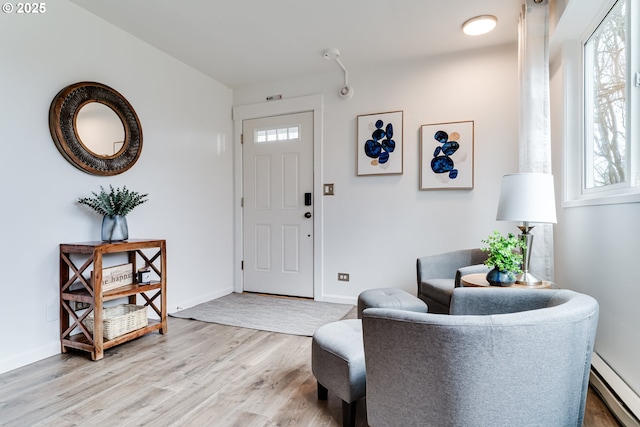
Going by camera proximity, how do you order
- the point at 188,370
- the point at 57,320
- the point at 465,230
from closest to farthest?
the point at 188,370, the point at 57,320, the point at 465,230

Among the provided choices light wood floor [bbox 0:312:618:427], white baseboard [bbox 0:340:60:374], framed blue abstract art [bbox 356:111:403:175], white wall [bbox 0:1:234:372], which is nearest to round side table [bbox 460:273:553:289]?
light wood floor [bbox 0:312:618:427]

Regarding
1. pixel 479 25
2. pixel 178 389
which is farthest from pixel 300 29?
pixel 178 389

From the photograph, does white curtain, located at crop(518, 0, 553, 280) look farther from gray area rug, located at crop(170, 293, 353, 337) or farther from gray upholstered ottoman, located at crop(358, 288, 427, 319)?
gray area rug, located at crop(170, 293, 353, 337)

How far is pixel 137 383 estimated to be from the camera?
6.24 feet

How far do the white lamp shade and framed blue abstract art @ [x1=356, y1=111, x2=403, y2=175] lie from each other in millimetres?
1578

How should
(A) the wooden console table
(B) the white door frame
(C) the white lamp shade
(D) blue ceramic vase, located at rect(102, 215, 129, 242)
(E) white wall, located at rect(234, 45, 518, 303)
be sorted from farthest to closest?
(B) the white door frame < (E) white wall, located at rect(234, 45, 518, 303) < (D) blue ceramic vase, located at rect(102, 215, 129, 242) < (A) the wooden console table < (C) the white lamp shade

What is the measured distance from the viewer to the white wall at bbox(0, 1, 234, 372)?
209cm

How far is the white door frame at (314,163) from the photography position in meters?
3.68

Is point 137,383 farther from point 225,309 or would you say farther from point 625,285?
point 625,285

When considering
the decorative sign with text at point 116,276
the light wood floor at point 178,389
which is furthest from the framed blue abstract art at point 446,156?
the decorative sign with text at point 116,276

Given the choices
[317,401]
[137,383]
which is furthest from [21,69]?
[317,401]

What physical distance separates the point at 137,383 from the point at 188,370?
0.28 metres

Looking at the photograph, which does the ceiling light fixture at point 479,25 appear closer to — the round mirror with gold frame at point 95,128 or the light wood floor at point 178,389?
the light wood floor at point 178,389

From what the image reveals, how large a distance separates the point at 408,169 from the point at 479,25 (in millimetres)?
1326
